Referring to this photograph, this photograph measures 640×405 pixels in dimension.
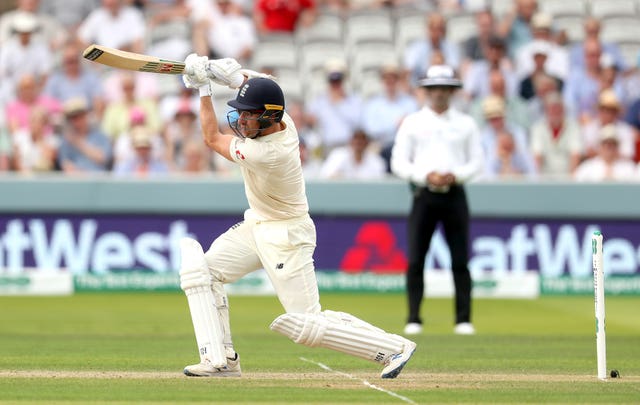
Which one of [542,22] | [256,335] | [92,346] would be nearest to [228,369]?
[92,346]

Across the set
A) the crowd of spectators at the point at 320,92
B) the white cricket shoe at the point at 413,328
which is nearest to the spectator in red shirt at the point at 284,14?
the crowd of spectators at the point at 320,92

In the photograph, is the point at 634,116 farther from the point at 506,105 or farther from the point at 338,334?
the point at 338,334

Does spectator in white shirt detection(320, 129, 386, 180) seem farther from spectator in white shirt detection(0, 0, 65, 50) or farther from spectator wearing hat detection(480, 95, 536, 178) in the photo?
spectator in white shirt detection(0, 0, 65, 50)

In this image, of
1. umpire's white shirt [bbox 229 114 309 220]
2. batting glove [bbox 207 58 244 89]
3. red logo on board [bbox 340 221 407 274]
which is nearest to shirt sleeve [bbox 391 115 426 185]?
umpire's white shirt [bbox 229 114 309 220]

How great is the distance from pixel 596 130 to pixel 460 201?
5023mm

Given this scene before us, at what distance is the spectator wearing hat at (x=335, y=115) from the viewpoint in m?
15.4

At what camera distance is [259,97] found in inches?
287

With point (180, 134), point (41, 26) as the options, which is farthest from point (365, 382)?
point (41, 26)

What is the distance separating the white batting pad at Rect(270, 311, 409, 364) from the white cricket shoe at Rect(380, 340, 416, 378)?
0.07 ft

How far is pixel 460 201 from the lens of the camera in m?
10.7

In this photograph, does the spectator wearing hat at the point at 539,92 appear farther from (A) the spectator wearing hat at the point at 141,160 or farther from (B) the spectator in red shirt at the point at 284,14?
(A) the spectator wearing hat at the point at 141,160

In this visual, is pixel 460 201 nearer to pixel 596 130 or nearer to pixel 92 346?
pixel 92 346

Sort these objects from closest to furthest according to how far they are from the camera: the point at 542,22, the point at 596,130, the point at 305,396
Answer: the point at 305,396
the point at 596,130
the point at 542,22

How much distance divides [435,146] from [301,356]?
2.49 meters
